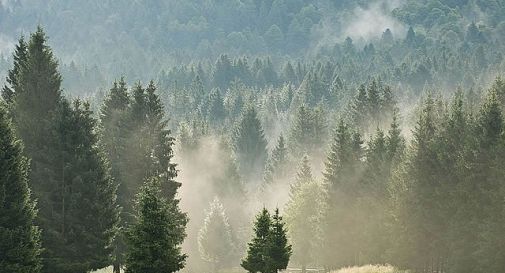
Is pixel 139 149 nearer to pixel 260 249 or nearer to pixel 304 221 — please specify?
pixel 260 249

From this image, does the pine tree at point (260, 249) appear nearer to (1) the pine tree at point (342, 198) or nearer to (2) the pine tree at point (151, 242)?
(2) the pine tree at point (151, 242)

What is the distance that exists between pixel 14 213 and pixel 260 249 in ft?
44.6

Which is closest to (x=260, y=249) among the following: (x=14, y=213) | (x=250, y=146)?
(x=14, y=213)

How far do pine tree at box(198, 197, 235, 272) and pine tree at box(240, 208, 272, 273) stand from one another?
4272cm

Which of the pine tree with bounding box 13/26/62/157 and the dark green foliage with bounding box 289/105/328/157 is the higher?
the dark green foliage with bounding box 289/105/328/157

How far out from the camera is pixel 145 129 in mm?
54219

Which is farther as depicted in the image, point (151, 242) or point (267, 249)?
point (267, 249)

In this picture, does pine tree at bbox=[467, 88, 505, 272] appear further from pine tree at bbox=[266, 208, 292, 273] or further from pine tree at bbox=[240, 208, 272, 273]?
pine tree at bbox=[240, 208, 272, 273]

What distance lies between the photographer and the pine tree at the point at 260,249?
39.6m

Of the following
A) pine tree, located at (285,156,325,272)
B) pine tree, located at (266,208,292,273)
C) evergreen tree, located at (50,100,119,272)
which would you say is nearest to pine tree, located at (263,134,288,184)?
pine tree, located at (285,156,325,272)

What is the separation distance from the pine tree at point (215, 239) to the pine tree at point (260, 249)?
140 feet

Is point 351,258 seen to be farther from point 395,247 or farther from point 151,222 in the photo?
point 151,222

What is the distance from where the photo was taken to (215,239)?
82625mm

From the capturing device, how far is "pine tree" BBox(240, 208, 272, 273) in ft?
130
